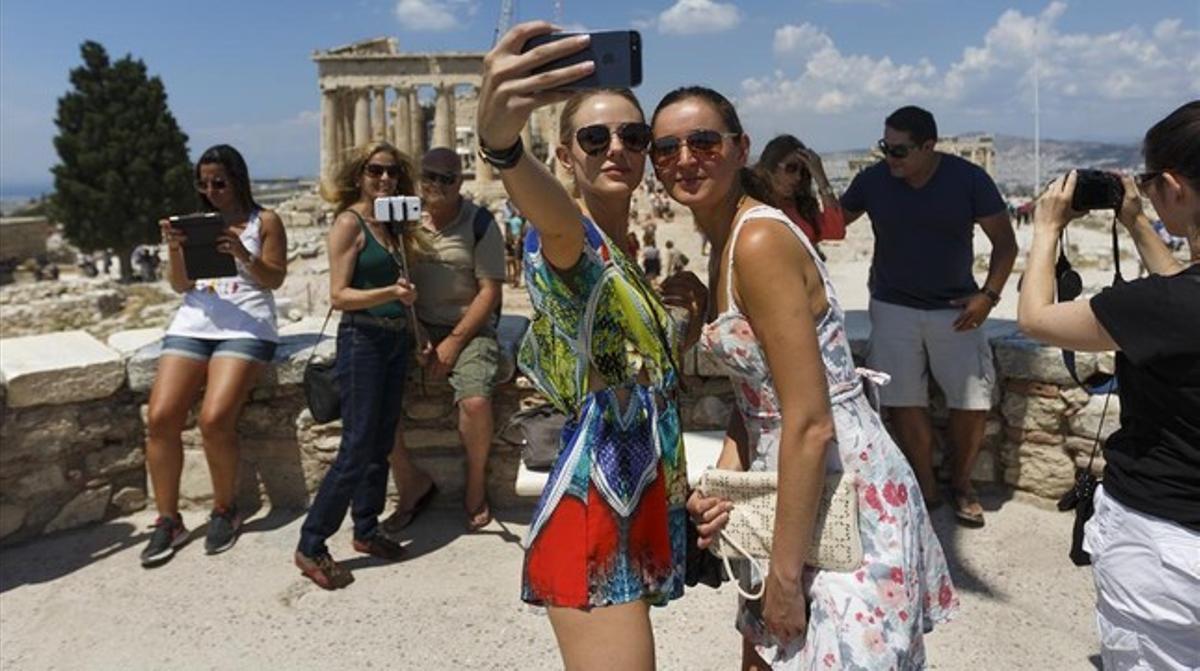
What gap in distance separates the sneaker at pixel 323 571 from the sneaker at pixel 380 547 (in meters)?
0.22

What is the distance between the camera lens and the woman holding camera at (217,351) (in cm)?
399

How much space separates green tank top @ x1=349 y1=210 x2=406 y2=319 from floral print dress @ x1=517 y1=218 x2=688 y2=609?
215cm

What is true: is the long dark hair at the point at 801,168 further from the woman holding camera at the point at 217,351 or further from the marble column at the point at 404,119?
the marble column at the point at 404,119

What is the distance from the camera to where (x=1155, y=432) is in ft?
5.94

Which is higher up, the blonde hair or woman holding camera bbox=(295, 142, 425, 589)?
the blonde hair

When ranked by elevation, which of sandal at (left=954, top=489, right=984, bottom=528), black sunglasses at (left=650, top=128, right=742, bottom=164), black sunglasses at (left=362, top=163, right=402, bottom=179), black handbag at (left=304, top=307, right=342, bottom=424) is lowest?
sandal at (left=954, top=489, right=984, bottom=528)

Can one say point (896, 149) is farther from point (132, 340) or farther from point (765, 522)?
point (132, 340)

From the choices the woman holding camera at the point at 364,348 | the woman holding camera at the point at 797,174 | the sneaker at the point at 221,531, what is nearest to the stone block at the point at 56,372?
the sneaker at the point at 221,531

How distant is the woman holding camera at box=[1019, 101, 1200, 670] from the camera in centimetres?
168

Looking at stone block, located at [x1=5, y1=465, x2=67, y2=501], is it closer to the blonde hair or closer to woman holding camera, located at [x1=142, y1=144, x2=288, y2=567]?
woman holding camera, located at [x1=142, y1=144, x2=288, y2=567]

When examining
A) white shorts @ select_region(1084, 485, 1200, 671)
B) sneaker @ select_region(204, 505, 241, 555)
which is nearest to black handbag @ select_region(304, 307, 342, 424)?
sneaker @ select_region(204, 505, 241, 555)

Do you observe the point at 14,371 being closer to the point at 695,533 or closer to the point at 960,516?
the point at 695,533

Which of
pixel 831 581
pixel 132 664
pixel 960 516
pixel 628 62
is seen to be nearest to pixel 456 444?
pixel 132 664

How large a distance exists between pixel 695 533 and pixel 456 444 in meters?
2.68
